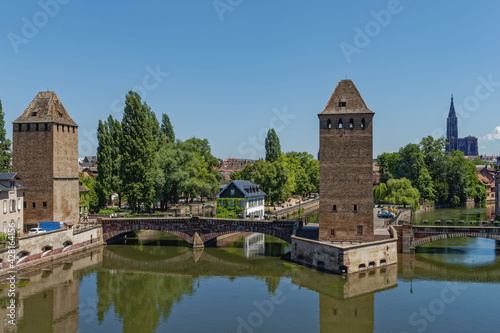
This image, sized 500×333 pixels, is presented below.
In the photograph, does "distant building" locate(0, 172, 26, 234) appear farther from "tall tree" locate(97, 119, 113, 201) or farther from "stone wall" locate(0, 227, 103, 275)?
"tall tree" locate(97, 119, 113, 201)

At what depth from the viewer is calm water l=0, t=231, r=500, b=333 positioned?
2848 cm

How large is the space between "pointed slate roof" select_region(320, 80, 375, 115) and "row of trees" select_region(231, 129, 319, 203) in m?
41.1

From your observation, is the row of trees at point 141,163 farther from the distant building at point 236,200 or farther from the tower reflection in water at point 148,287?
the tower reflection in water at point 148,287

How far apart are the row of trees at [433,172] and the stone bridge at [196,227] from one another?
51509 millimetres

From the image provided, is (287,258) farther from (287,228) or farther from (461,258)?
(461,258)

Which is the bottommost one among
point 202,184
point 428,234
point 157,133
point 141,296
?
point 141,296

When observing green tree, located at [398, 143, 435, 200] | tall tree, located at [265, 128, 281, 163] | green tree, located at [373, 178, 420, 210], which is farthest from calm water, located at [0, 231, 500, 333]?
tall tree, located at [265, 128, 281, 163]

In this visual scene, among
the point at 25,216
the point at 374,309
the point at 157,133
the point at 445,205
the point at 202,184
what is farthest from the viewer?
the point at 445,205

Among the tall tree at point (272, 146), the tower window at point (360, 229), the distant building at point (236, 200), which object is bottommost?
the tower window at point (360, 229)

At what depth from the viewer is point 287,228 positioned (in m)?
48.2

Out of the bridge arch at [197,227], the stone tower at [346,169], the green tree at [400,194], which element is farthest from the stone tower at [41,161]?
the green tree at [400,194]

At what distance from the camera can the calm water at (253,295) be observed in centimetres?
2848

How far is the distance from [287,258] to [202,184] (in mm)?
29586

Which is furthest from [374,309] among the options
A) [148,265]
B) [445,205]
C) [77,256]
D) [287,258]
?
[445,205]
